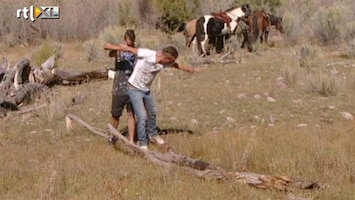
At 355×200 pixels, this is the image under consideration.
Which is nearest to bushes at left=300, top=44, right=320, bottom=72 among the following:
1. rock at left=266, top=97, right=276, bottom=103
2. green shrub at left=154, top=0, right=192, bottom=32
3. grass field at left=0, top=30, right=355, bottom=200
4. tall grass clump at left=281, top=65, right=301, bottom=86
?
grass field at left=0, top=30, right=355, bottom=200

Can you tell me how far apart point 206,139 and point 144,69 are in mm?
1461

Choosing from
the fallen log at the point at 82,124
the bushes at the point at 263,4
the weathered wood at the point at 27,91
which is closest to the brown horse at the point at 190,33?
the bushes at the point at 263,4

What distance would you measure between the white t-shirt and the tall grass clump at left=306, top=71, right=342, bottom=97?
19.1 feet

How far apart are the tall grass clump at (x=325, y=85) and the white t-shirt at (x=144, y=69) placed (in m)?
5.82

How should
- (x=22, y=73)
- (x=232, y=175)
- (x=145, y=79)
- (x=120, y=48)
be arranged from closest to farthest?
1. (x=232, y=175)
2. (x=120, y=48)
3. (x=145, y=79)
4. (x=22, y=73)

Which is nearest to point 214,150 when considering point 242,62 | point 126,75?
point 126,75

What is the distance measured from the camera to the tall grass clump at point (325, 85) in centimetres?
1354

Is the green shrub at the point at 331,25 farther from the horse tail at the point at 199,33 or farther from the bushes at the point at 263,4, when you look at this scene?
the horse tail at the point at 199,33

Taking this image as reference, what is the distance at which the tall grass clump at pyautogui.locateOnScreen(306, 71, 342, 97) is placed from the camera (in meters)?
13.5

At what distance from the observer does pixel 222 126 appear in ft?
35.3

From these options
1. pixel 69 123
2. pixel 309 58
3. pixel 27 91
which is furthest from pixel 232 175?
pixel 309 58

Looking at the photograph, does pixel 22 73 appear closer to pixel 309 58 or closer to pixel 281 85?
pixel 281 85

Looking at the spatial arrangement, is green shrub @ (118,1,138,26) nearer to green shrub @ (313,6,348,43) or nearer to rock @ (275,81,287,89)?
green shrub @ (313,6,348,43)

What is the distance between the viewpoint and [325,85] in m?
13.6
